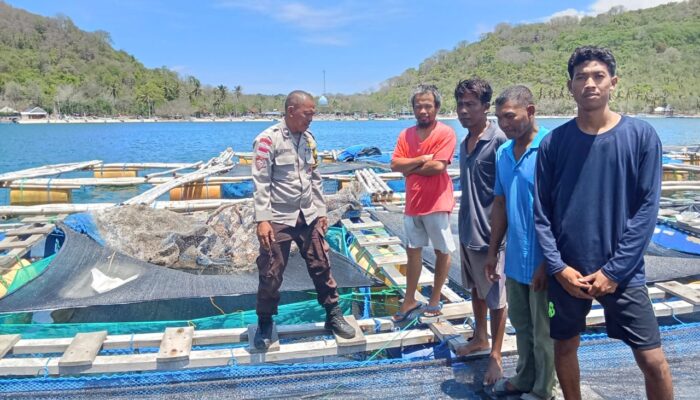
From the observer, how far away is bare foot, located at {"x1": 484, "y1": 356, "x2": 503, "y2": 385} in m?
2.85

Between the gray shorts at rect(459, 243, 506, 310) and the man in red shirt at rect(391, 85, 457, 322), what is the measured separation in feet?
1.44

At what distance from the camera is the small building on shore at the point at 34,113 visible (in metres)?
107

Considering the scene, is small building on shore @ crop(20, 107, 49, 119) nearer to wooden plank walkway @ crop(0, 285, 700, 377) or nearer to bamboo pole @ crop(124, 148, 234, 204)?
bamboo pole @ crop(124, 148, 234, 204)

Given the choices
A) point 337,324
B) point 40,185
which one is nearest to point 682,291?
point 337,324

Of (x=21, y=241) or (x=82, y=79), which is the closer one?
(x=21, y=241)

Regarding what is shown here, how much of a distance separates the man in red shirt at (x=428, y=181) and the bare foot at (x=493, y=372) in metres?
0.80

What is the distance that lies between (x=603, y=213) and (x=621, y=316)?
45cm

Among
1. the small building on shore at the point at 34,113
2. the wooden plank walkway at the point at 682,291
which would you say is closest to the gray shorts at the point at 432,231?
the wooden plank walkway at the point at 682,291

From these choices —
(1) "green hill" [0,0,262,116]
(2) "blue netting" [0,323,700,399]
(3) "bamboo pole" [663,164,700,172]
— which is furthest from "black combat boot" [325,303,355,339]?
(1) "green hill" [0,0,262,116]

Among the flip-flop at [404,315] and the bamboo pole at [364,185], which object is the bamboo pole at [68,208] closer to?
the bamboo pole at [364,185]

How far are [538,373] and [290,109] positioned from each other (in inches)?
84.1

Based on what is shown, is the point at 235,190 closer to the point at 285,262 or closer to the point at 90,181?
the point at 90,181

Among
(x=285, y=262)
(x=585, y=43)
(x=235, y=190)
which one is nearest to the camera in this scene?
(x=285, y=262)

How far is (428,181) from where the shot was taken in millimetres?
3531
